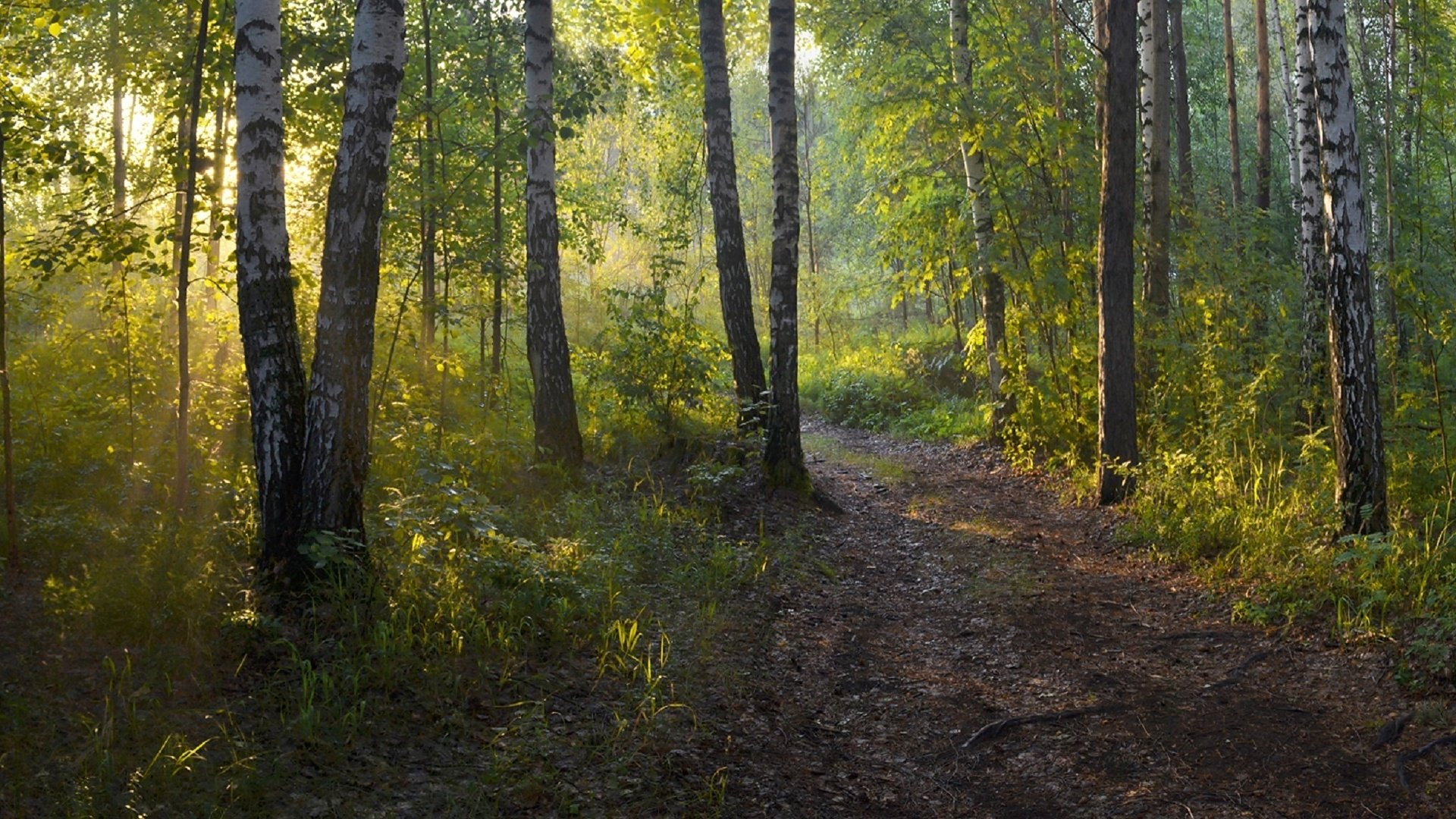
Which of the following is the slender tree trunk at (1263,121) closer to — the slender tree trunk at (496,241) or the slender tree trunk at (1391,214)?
the slender tree trunk at (1391,214)

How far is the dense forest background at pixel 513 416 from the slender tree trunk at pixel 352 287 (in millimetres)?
400

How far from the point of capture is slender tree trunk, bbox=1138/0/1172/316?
1228 centimetres

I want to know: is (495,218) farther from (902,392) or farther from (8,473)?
(902,392)

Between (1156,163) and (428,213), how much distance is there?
8.91m

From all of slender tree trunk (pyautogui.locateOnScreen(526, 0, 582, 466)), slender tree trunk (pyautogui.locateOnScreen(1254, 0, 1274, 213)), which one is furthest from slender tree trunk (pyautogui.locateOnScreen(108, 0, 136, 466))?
slender tree trunk (pyautogui.locateOnScreen(1254, 0, 1274, 213))

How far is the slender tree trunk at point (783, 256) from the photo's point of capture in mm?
11047

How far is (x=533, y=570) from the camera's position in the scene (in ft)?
21.2

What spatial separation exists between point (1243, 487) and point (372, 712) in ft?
25.3

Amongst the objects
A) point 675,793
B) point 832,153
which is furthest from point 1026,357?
point 832,153

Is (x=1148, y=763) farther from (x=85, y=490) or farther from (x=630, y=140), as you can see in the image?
(x=630, y=140)

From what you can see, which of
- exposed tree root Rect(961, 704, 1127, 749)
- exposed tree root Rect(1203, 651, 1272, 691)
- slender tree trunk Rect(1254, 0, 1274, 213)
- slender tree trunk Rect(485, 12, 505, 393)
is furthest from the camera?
slender tree trunk Rect(1254, 0, 1274, 213)

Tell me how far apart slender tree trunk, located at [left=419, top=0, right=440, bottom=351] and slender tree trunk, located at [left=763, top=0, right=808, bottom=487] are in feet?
12.3

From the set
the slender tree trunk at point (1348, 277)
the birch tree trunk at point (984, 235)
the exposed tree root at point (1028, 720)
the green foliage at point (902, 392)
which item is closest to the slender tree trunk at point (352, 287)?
the exposed tree root at point (1028, 720)

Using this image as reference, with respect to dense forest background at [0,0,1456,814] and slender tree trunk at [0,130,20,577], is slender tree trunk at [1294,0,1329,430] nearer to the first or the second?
dense forest background at [0,0,1456,814]
